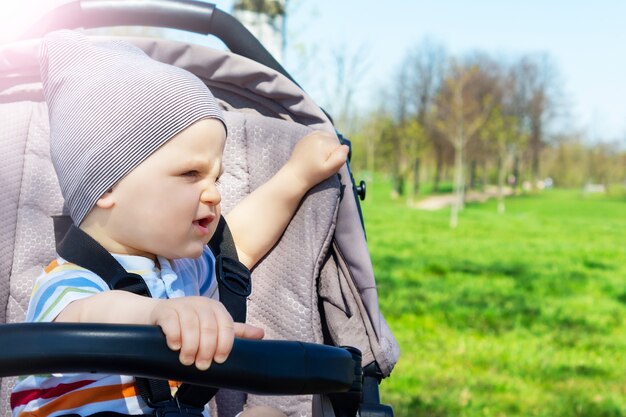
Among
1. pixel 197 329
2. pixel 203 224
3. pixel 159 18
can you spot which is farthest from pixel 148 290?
pixel 159 18

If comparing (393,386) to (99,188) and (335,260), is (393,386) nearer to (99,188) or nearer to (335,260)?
(335,260)

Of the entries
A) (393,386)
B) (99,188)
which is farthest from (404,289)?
(99,188)

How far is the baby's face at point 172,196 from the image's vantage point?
4.49ft

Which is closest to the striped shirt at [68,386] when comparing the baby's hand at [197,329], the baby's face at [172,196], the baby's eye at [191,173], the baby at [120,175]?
the baby at [120,175]

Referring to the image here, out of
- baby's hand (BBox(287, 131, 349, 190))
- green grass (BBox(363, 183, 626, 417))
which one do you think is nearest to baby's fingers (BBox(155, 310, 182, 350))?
baby's hand (BBox(287, 131, 349, 190))

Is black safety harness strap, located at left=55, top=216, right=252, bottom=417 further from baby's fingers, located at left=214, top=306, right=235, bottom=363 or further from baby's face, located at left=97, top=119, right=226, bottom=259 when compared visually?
baby's fingers, located at left=214, top=306, right=235, bottom=363

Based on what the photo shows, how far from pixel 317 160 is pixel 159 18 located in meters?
0.60

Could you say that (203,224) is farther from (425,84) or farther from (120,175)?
(425,84)

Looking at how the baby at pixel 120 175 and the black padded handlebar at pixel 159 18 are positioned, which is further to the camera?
the black padded handlebar at pixel 159 18

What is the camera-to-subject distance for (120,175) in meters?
1.36

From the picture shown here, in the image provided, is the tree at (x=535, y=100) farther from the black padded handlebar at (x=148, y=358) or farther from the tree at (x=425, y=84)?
the black padded handlebar at (x=148, y=358)

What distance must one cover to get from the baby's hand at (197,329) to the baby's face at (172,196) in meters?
0.39

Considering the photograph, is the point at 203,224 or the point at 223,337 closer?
the point at 223,337

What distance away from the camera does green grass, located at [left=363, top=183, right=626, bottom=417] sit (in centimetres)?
383
